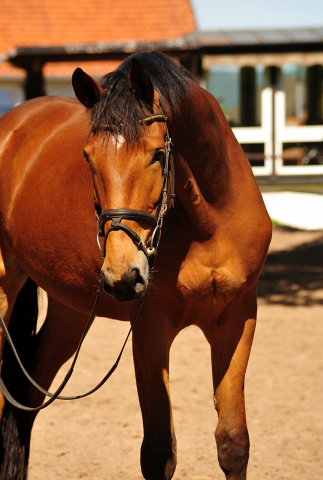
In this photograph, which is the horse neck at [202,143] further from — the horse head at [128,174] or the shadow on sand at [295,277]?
the shadow on sand at [295,277]

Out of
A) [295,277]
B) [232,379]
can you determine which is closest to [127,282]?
[232,379]

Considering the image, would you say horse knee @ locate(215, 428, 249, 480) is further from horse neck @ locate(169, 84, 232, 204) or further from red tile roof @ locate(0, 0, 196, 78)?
red tile roof @ locate(0, 0, 196, 78)

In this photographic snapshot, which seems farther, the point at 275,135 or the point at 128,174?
the point at 275,135

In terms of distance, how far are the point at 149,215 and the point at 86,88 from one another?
1.74 feet

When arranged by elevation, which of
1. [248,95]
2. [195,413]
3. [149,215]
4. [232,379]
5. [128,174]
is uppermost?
[128,174]

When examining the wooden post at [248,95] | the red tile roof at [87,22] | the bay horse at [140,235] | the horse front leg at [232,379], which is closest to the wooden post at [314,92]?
the wooden post at [248,95]

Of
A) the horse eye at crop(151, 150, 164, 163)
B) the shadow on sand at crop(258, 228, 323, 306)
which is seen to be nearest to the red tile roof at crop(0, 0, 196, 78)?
the shadow on sand at crop(258, 228, 323, 306)

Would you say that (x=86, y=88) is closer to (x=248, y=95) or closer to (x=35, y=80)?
(x=35, y=80)

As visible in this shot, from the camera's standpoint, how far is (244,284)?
245cm

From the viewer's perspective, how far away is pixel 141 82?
6.44 feet

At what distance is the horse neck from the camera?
2.19 m

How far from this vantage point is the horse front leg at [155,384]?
7.76ft

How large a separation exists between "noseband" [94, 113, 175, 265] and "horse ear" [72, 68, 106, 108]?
195mm

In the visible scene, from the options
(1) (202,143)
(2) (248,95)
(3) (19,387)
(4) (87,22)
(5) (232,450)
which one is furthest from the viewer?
(4) (87,22)
